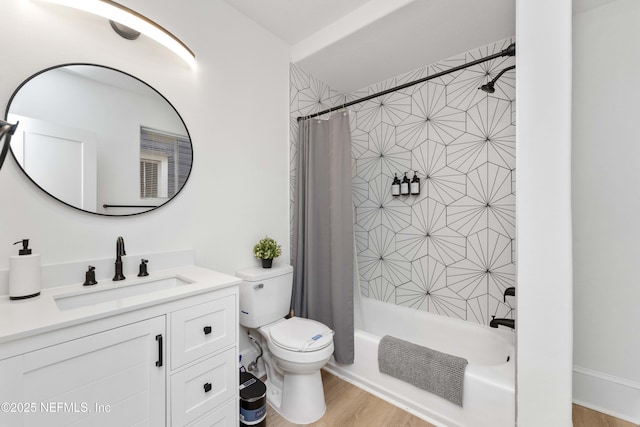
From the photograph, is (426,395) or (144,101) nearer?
(144,101)

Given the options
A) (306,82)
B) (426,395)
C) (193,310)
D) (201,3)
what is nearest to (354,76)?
(306,82)

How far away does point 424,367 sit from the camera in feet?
5.10

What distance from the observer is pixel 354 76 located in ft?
8.28

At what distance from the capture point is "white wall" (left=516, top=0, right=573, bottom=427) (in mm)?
950

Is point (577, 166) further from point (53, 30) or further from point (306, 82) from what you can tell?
point (53, 30)

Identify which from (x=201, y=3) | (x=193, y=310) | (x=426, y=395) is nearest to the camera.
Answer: (x=193, y=310)

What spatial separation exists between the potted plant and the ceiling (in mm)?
1543

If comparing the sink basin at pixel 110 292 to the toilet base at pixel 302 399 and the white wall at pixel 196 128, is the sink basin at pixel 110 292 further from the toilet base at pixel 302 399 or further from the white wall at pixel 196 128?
the toilet base at pixel 302 399

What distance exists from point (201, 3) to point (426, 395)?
9.05 feet

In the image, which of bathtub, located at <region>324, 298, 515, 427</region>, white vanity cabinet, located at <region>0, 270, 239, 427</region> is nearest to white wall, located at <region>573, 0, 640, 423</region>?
bathtub, located at <region>324, 298, 515, 427</region>

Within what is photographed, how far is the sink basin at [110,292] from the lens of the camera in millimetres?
1122

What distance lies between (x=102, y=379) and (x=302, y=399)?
3.49ft

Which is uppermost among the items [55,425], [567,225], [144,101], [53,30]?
[53,30]

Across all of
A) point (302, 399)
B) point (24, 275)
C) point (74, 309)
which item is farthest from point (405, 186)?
point (24, 275)
